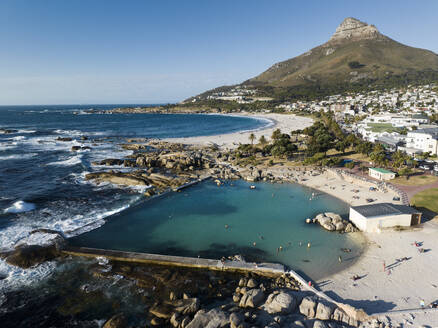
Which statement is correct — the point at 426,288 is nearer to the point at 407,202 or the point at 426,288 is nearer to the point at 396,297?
the point at 396,297

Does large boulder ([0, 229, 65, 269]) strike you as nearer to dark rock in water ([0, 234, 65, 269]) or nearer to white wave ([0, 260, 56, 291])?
dark rock in water ([0, 234, 65, 269])

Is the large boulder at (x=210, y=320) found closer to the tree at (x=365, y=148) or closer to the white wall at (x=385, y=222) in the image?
the white wall at (x=385, y=222)

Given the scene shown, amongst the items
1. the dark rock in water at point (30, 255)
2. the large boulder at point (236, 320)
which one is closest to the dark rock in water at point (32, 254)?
the dark rock in water at point (30, 255)

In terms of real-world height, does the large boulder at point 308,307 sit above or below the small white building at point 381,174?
below

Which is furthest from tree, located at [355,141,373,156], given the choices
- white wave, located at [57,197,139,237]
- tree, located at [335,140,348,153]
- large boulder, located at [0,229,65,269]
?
large boulder, located at [0,229,65,269]

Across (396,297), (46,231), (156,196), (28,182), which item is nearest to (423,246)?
(396,297)

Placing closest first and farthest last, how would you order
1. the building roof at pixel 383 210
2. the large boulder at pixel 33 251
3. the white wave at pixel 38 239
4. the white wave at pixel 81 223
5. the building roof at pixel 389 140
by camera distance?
1. the large boulder at pixel 33 251
2. the white wave at pixel 38 239
3. the building roof at pixel 383 210
4. the white wave at pixel 81 223
5. the building roof at pixel 389 140
